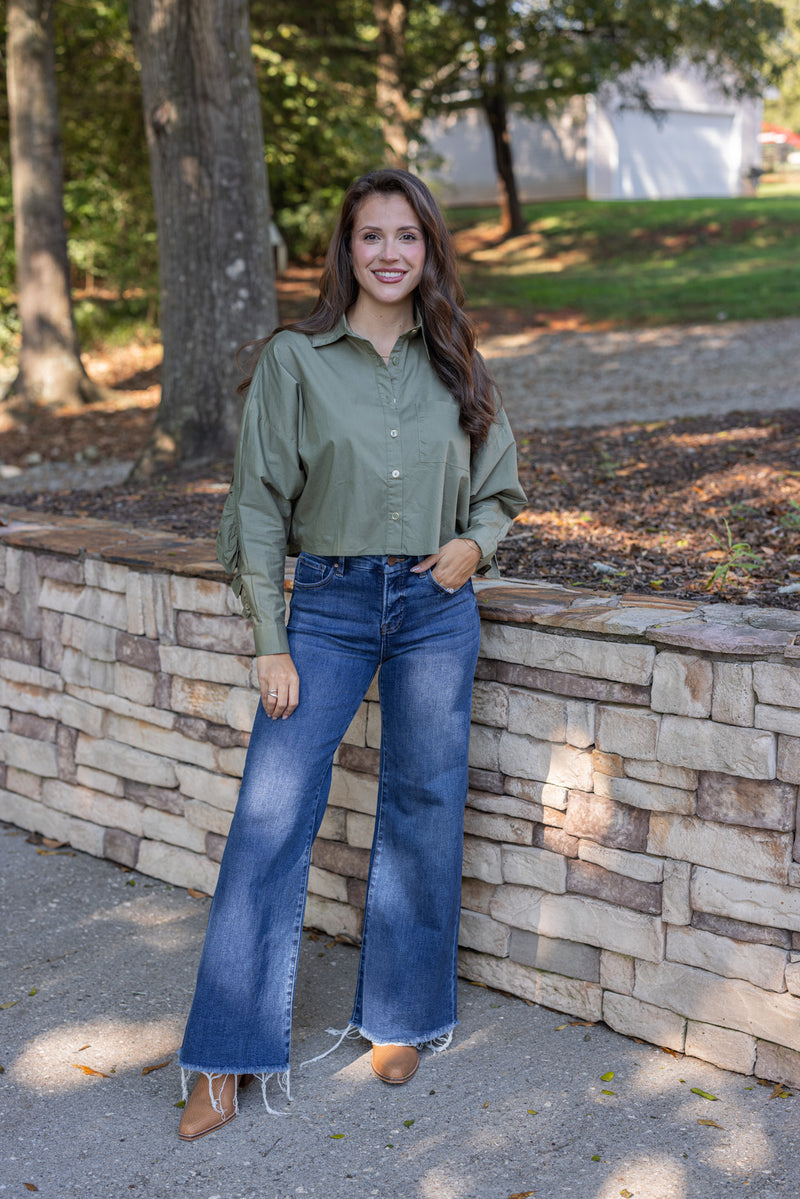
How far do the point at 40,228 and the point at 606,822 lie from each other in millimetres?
10357

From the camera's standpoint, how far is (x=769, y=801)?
2621 mm

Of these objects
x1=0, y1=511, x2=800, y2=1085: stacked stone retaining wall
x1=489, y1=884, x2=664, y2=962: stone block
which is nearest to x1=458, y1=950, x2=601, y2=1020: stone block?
x1=0, y1=511, x2=800, y2=1085: stacked stone retaining wall

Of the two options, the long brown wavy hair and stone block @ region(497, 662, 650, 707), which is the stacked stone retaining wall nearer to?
stone block @ region(497, 662, 650, 707)

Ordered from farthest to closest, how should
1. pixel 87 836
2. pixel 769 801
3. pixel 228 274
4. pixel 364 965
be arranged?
pixel 228 274, pixel 87 836, pixel 364 965, pixel 769 801

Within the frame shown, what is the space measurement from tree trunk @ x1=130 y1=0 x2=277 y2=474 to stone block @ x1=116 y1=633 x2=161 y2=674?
10.3 ft

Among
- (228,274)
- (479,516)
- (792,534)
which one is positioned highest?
(228,274)

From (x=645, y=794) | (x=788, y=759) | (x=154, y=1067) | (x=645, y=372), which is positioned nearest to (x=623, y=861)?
(x=645, y=794)

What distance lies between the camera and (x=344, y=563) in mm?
2627

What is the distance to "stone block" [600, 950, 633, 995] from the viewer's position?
2.90m

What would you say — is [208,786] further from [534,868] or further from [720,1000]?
[720,1000]

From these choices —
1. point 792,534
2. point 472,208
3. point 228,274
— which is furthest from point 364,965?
point 472,208

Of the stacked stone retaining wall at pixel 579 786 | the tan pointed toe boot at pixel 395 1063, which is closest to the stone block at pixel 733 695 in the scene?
the stacked stone retaining wall at pixel 579 786

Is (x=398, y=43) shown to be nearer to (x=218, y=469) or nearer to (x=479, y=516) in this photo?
(x=218, y=469)

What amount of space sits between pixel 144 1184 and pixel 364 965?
73 cm
